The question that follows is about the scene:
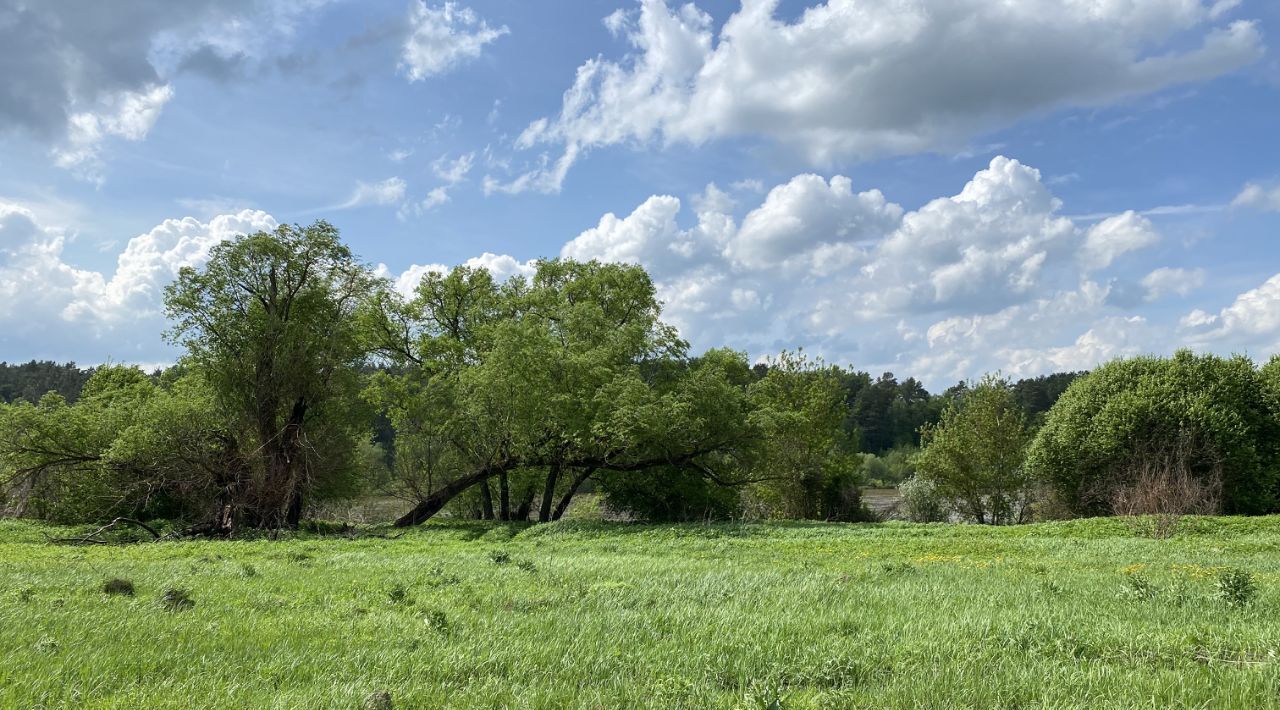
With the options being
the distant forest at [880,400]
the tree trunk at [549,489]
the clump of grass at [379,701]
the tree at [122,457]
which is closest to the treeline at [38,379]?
the distant forest at [880,400]

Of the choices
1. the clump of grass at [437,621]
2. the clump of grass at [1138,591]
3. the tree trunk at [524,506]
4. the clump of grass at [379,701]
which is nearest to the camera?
the clump of grass at [379,701]

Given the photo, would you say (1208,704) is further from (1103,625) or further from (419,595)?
(419,595)

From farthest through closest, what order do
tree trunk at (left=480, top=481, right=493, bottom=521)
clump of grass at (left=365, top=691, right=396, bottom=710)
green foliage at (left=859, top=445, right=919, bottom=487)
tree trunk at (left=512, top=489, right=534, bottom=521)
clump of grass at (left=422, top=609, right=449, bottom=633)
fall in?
1. green foliage at (left=859, top=445, right=919, bottom=487)
2. tree trunk at (left=480, top=481, right=493, bottom=521)
3. tree trunk at (left=512, top=489, right=534, bottom=521)
4. clump of grass at (left=422, top=609, right=449, bottom=633)
5. clump of grass at (left=365, top=691, right=396, bottom=710)

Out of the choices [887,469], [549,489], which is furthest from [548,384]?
[887,469]

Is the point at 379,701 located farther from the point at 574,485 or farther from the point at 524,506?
the point at 524,506

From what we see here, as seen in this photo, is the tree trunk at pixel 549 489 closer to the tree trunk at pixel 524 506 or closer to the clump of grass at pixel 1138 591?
the tree trunk at pixel 524 506

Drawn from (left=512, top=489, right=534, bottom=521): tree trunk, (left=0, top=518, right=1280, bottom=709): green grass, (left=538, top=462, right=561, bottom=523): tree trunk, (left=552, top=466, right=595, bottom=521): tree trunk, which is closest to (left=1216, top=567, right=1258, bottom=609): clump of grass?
(left=0, top=518, right=1280, bottom=709): green grass

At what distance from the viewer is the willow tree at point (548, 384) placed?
3134 centimetres

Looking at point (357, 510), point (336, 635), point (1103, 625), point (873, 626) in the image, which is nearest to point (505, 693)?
point (336, 635)

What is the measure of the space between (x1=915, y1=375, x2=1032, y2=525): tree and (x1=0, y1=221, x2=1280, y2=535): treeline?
13 cm

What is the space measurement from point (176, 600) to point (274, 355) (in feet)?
80.2

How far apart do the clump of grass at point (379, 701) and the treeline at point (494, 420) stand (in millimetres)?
24349

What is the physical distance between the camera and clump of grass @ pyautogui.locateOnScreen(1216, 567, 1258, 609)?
869 centimetres

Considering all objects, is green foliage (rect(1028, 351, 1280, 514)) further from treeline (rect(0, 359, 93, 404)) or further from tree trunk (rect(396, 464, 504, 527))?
treeline (rect(0, 359, 93, 404))
